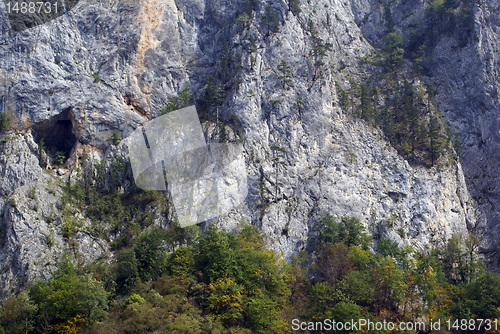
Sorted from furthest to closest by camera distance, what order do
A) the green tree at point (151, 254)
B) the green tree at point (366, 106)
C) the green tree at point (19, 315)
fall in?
the green tree at point (366, 106), the green tree at point (151, 254), the green tree at point (19, 315)

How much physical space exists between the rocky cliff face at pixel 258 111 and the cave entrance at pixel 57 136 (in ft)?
0.43

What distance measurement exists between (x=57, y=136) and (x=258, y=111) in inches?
772

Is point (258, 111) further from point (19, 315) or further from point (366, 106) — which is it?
point (19, 315)

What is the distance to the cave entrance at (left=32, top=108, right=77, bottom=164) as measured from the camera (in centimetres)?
3597

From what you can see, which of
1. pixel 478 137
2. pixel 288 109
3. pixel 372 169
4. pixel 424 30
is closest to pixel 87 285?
pixel 288 109

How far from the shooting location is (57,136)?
3750cm

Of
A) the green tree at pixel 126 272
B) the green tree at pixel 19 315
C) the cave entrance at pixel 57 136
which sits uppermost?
the cave entrance at pixel 57 136

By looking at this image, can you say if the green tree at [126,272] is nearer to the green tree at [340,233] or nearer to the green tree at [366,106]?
the green tree at [340,233]

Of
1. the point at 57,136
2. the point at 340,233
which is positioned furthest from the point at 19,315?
the point at 340,233

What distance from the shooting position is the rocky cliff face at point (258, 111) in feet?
115

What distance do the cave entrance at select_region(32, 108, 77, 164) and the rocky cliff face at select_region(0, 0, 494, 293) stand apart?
0.43ft

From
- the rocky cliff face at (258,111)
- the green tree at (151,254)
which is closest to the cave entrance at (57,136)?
the rocky cliff face at (258,111)

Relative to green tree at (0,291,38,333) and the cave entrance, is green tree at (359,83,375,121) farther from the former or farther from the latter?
green tree at (0,291,38,333)

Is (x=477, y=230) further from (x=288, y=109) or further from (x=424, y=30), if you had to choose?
(x=424, y=30)
